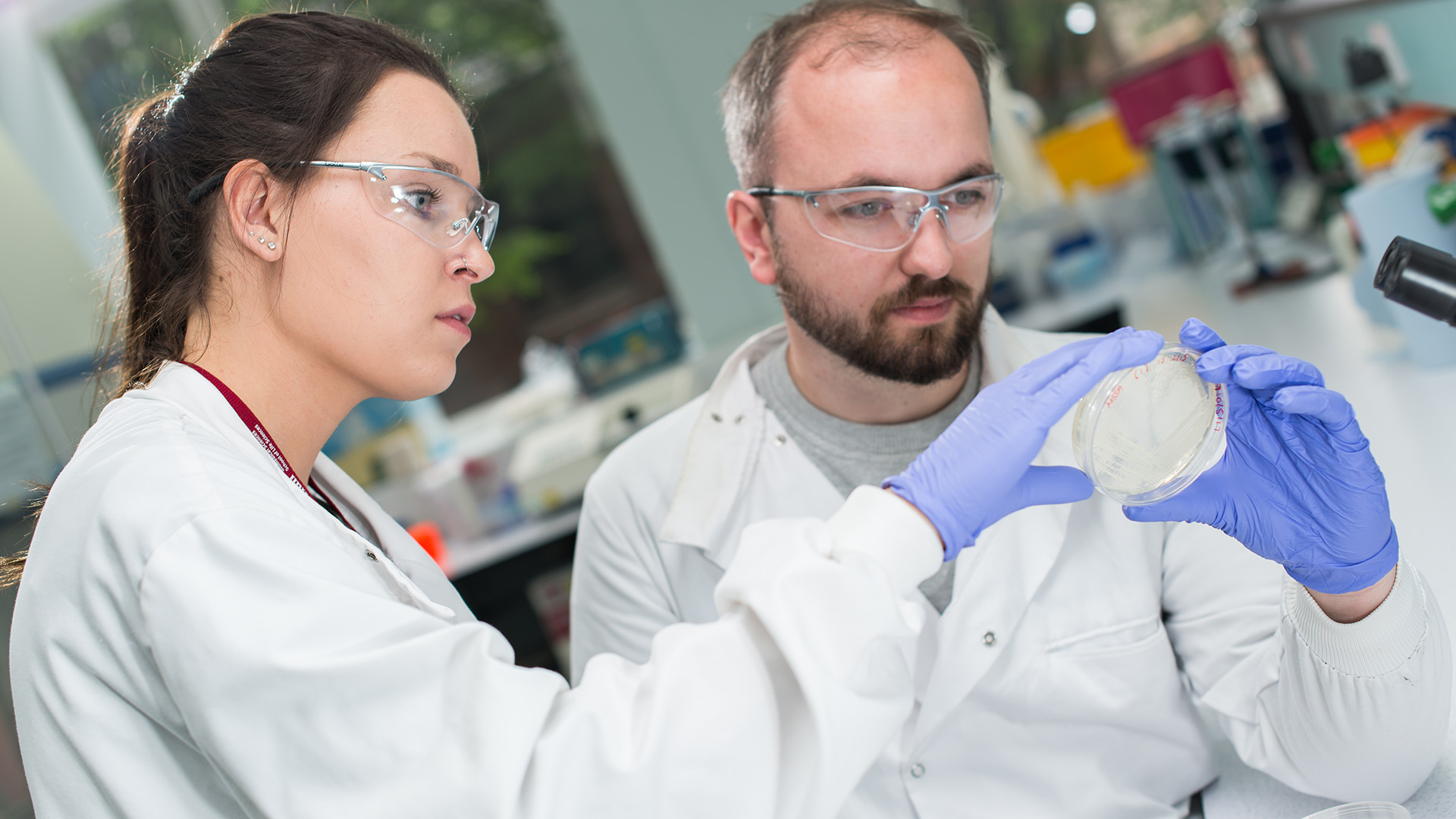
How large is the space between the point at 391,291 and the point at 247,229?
0.53ft

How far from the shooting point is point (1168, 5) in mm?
5578

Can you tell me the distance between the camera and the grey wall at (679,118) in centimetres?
353

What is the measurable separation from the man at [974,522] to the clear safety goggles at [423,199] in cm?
48

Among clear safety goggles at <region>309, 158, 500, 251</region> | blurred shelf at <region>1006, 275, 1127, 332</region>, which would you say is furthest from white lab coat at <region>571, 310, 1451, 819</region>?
blurred shelf at <region>1006, 275, 1127, 332</region>

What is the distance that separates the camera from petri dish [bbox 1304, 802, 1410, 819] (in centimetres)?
96

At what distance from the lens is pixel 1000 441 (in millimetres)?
894

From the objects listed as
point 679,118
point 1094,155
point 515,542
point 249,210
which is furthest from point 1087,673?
point 1094,155

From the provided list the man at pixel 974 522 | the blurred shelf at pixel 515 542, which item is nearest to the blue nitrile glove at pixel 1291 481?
the man at pixel 974 522

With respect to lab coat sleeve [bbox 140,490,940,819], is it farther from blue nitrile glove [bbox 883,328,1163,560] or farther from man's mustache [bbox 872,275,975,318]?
man's mustache [bbox 872,275,975,318]

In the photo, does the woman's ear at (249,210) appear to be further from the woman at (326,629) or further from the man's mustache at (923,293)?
the man's mustache at (923,293)

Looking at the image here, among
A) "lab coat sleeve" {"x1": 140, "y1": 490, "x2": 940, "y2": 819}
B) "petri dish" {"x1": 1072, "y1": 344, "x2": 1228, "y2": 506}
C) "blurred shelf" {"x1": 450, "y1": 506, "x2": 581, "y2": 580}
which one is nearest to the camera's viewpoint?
"lab coat sleeve" {"x1": 140, "y1": 490, "x2": 940, "y2": 819}

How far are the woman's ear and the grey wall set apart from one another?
102 inches

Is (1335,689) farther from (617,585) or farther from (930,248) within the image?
(617,585)

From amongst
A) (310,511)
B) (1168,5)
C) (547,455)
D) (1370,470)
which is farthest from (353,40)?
(1168,5)
